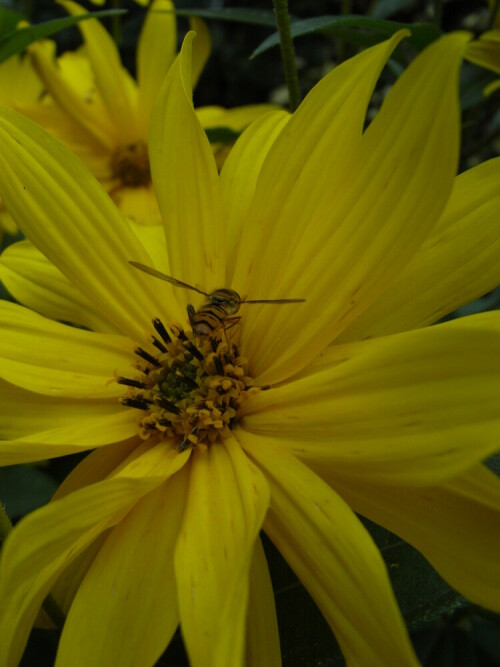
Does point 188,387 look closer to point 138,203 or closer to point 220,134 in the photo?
point 220,134

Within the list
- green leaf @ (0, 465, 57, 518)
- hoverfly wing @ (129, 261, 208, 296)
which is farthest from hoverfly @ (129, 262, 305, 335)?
green leaf @ (0, 465, 57, 518)

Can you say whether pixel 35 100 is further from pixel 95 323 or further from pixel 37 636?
pixel 37 636

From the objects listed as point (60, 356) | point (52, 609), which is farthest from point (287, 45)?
point (52, 609)

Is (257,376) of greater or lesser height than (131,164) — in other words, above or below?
below

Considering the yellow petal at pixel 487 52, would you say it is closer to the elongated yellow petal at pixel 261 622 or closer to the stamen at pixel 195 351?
the stamen at pixel 195 351

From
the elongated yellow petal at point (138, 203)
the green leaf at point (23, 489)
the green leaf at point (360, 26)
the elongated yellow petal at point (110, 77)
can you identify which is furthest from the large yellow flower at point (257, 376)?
the elongated yellow petal at point (110, 77)

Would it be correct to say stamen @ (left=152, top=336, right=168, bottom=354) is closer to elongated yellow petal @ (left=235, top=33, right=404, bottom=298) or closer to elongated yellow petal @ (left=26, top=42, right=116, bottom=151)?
elongated yellow petal @ (left=235, top=33, right=404, bottom=298)

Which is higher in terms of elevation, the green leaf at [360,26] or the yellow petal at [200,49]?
the yellow petal at [200,49]
